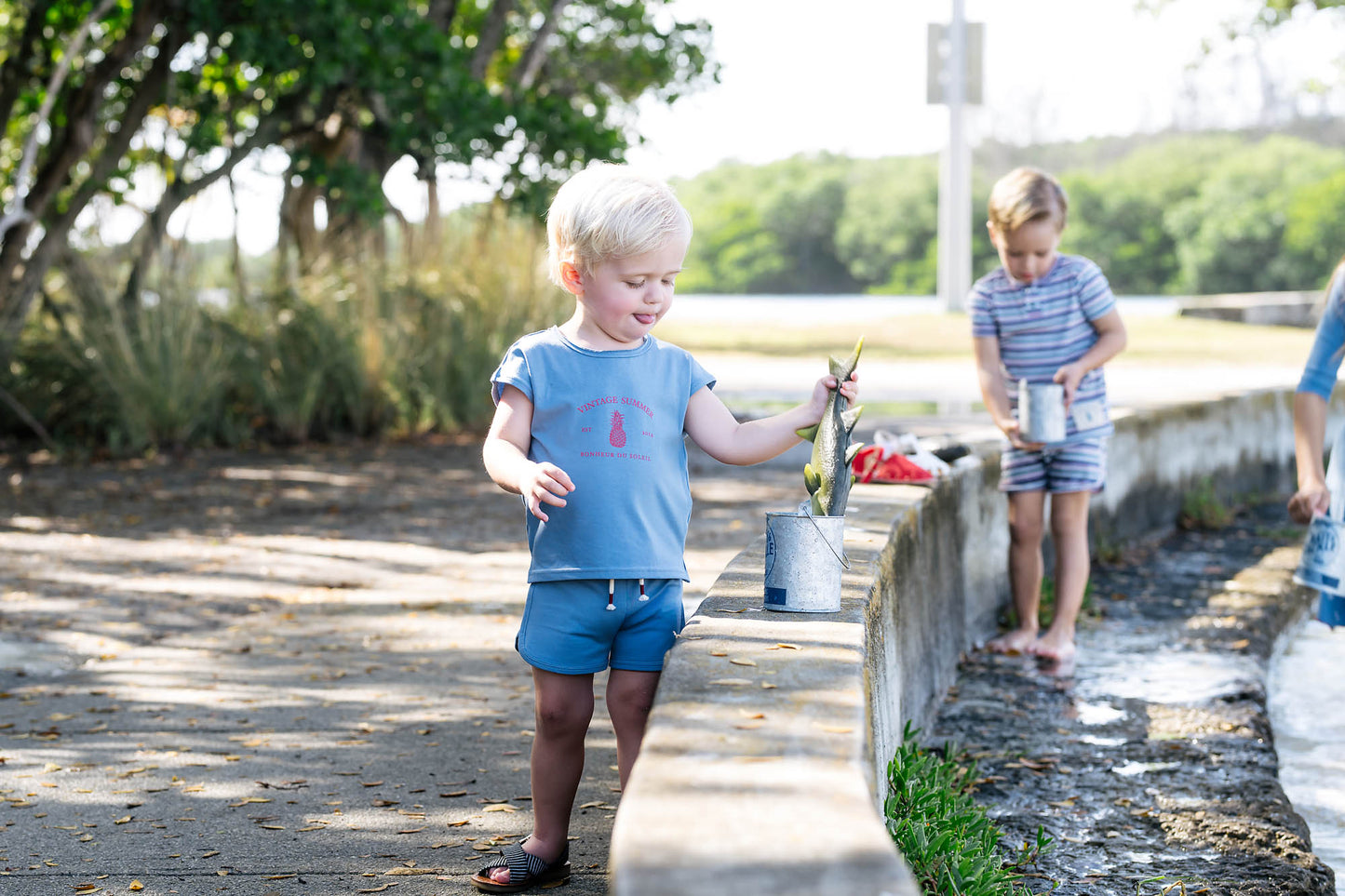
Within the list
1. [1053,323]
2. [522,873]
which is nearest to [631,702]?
[522,873]

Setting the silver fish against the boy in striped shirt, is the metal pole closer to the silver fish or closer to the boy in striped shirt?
the boy in striped shirt

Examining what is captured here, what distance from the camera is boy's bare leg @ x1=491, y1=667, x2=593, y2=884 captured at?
3.04m

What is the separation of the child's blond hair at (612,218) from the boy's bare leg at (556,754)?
86 cm

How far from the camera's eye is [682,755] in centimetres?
216

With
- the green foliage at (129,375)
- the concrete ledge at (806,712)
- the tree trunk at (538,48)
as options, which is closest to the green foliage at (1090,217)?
the tree trunk at (538,48)

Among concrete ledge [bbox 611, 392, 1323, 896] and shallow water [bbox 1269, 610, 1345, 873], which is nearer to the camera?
concrete ledge [bbox 611, 392, 1323, 896]

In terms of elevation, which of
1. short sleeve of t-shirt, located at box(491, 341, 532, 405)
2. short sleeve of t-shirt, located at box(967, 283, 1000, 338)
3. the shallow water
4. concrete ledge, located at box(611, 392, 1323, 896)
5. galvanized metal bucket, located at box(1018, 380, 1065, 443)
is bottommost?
the shallow water

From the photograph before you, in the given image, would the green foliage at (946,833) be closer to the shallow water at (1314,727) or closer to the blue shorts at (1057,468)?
the shallow water at (1314,727)

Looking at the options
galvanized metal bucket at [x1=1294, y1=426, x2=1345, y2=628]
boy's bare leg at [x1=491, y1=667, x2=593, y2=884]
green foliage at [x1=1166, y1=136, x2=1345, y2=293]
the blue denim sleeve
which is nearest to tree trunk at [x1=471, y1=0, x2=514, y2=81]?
the blue denim sleeve

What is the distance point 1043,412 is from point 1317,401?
48.1 inches

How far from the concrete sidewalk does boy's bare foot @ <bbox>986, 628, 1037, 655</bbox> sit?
1240 mm

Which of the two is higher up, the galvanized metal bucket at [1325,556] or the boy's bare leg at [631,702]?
the galvanized metal bucket at [1325,556]

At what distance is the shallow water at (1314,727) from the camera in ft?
13.5

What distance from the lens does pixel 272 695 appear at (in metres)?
4.62
